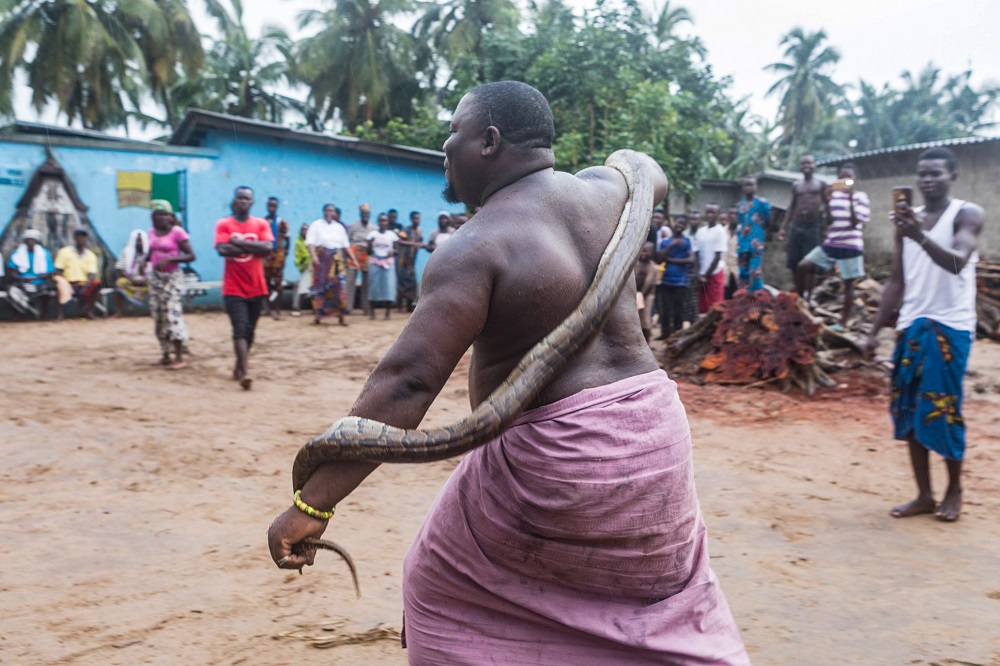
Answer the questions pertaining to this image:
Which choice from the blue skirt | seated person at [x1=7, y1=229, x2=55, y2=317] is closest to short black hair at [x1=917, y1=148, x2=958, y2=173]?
the blue skirt

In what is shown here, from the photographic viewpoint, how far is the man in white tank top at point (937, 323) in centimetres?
366

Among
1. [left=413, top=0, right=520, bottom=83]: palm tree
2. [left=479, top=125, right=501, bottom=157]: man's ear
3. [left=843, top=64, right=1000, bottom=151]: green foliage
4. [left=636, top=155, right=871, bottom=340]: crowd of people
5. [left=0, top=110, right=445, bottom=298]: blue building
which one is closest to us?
[left=479, top=125, right=501, bottom=157]: man's ear

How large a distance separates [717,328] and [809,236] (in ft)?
8.06

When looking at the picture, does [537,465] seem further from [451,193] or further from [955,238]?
[955,238]

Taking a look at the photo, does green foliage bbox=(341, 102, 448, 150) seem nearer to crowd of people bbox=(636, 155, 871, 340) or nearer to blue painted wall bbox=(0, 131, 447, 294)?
blue painted wall bbox=(0, 131, 447, 294)

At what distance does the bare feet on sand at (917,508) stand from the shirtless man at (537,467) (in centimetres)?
260

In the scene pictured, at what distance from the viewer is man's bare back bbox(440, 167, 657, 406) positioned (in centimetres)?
158

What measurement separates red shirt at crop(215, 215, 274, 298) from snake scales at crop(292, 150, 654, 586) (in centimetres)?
535

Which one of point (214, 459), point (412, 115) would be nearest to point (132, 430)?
point (214, 459)

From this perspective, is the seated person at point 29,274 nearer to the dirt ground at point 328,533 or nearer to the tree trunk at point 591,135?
the dirt ground at point 328,533

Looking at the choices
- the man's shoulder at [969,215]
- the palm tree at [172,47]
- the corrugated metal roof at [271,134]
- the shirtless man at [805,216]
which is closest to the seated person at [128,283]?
the corrugated metal roof at [271,134]

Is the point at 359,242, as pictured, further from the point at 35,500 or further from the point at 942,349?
the point at 942,349

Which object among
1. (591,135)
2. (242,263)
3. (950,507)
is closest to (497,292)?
(950,507)

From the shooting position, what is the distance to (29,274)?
11203mm
